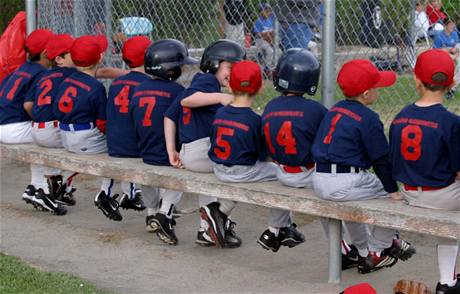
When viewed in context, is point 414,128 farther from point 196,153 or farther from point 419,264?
point 196,153

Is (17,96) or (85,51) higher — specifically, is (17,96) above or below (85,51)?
below

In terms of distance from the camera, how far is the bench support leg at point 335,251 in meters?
5.79

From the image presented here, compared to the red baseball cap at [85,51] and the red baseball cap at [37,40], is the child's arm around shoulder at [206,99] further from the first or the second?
the red baseball cap at [37,40]

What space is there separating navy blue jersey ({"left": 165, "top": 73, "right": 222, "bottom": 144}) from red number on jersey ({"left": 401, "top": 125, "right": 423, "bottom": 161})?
66.0 inches

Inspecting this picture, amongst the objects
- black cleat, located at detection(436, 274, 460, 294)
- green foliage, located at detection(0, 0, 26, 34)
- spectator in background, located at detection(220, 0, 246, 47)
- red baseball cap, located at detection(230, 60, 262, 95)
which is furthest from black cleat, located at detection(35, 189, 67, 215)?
green foliage, located at detection(0, 0, 26, 34)

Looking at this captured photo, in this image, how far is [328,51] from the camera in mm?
6328

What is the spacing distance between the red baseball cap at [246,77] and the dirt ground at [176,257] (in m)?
1.15

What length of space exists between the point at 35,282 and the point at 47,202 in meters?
2.15

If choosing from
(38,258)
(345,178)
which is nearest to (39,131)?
(38,258)

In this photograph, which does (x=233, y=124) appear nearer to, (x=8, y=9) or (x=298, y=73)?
(x=298, y=73)

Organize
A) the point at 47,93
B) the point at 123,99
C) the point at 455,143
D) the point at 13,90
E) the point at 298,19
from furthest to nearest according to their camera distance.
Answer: the point at 13,90
the point at 298,19
the point at 47,93
the point at 123,99
the point at 455,143

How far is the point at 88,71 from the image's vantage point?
25.3 feet

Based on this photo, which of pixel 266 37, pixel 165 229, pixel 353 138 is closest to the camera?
pixel 353 138

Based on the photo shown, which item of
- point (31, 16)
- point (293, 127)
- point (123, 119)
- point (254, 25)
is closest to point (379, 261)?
point (293, 127)
